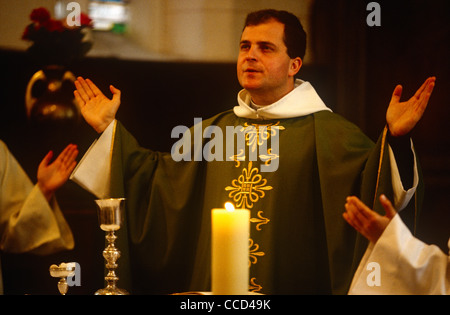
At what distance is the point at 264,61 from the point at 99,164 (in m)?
1.09

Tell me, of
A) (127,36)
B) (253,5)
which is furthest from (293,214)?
(127,36)

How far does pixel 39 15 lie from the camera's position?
14.2 feet

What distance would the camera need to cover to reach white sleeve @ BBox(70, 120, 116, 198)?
3.50 meters

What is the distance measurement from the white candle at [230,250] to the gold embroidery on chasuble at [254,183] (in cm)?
183

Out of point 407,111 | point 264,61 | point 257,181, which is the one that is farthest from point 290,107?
point 407,111

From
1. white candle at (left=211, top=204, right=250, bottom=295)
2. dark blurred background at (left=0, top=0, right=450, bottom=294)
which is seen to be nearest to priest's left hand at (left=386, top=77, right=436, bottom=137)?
dark blurred background at (left=0, top=0, right=450, bottom=294)

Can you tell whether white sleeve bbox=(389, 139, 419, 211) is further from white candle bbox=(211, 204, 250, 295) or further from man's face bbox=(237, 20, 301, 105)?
white candle bbox=(211, 204, 250, 295)

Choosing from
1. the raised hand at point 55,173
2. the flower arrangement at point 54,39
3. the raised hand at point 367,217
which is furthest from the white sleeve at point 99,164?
the raised hand at point 367,217

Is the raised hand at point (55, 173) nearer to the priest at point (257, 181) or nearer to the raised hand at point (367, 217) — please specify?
the priest at point (257, 181)

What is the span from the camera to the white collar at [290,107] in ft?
12.0

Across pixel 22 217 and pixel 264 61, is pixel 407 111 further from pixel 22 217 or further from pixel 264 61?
pixel 22 217

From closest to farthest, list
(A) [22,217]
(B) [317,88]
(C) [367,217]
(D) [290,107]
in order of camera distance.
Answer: (C) [367,217], (D) [290,107], (A) [22,217], (B) [317,88]

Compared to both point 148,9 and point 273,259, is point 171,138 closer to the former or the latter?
point 148,9
